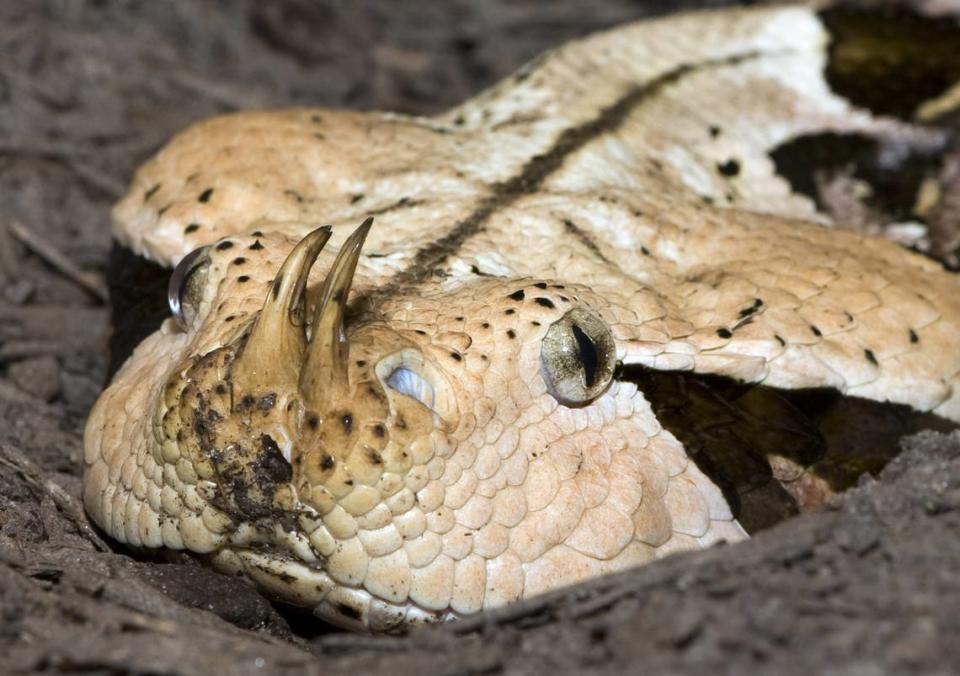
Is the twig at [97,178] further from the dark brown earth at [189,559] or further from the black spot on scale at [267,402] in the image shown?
the black spot on scale at [267,402]

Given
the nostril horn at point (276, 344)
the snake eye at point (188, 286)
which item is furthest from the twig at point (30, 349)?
the nostril horn at point (276, 344)

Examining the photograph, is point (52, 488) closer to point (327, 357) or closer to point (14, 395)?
point (14, 395)

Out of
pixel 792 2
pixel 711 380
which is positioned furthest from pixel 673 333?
pixel 792 2

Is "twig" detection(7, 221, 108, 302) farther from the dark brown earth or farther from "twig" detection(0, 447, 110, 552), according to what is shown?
"twig" detection(0, 447, 110, 552)

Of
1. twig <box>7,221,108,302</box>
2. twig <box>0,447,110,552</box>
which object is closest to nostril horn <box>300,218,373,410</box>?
twig <box>0,447,110,552</box>

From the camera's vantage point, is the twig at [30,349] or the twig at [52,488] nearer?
the twig at [52,488]
